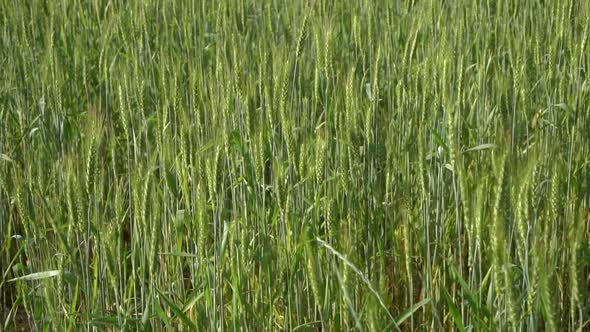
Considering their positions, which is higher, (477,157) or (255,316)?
(477,157)

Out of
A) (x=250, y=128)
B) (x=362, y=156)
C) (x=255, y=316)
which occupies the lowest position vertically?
(x=255, y=316)

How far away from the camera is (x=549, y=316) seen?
1.13 metres

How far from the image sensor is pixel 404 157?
1.96m

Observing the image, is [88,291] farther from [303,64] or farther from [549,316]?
[303,64]

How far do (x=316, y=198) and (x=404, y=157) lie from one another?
333 mm

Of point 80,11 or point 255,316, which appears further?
point 80,11

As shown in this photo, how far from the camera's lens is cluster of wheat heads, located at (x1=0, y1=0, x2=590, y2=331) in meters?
1.42

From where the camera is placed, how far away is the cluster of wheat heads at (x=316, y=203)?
4.67 ft

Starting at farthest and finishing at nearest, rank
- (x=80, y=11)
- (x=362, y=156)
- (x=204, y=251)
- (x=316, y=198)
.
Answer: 1. (x=80, y=11)
2. (x=362, y=156)
3. (x=316, y=198)
4. (x=204, y=251)

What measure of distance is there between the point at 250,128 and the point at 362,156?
401 mm

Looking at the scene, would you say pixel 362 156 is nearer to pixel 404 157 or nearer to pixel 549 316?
pixel 404 157

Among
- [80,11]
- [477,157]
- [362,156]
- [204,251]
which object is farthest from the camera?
[80,11]

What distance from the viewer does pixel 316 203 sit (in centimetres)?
172

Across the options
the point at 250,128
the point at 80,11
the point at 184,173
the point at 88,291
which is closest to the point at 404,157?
the point at 250,128
